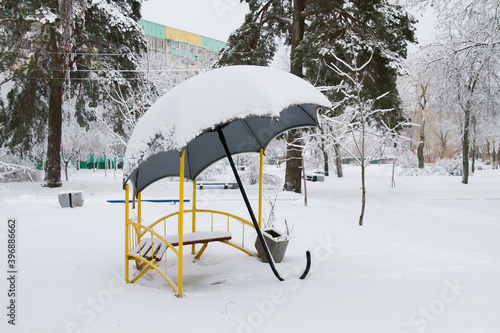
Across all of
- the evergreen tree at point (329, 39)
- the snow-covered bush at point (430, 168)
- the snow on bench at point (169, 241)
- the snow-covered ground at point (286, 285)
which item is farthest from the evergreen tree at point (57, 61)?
the snow-covered bush at point (430, 168)

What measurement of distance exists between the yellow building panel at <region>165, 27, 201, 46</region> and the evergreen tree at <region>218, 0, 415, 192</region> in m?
30.8

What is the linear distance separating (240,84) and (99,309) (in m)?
3.01

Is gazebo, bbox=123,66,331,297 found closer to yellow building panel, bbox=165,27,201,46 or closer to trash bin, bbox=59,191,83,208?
trash bin, bbox=59,191,83,208

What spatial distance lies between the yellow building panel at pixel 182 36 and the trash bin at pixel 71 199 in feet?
121

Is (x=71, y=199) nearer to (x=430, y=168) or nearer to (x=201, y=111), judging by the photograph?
(x=201, y=111)

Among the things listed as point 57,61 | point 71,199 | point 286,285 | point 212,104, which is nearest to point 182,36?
point 57,61

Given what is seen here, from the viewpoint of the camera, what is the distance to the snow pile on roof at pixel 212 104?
3.70 metres

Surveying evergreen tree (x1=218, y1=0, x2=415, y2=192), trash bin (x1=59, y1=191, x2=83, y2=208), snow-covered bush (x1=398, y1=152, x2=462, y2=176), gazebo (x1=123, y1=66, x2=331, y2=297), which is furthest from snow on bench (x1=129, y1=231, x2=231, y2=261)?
snow-covered bush (x1=398, y1=152, x2=462, y2=176)

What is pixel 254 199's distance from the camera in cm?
1338

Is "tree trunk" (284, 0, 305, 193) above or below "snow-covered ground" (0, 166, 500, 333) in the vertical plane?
above


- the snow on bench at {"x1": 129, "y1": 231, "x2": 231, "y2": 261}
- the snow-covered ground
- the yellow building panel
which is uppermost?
the yellow building panel

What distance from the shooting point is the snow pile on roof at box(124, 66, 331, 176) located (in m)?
3.70

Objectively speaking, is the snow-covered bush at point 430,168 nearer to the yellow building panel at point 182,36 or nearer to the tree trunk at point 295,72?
the tree trunk at point 295,72

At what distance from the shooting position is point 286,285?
431 centimetres
